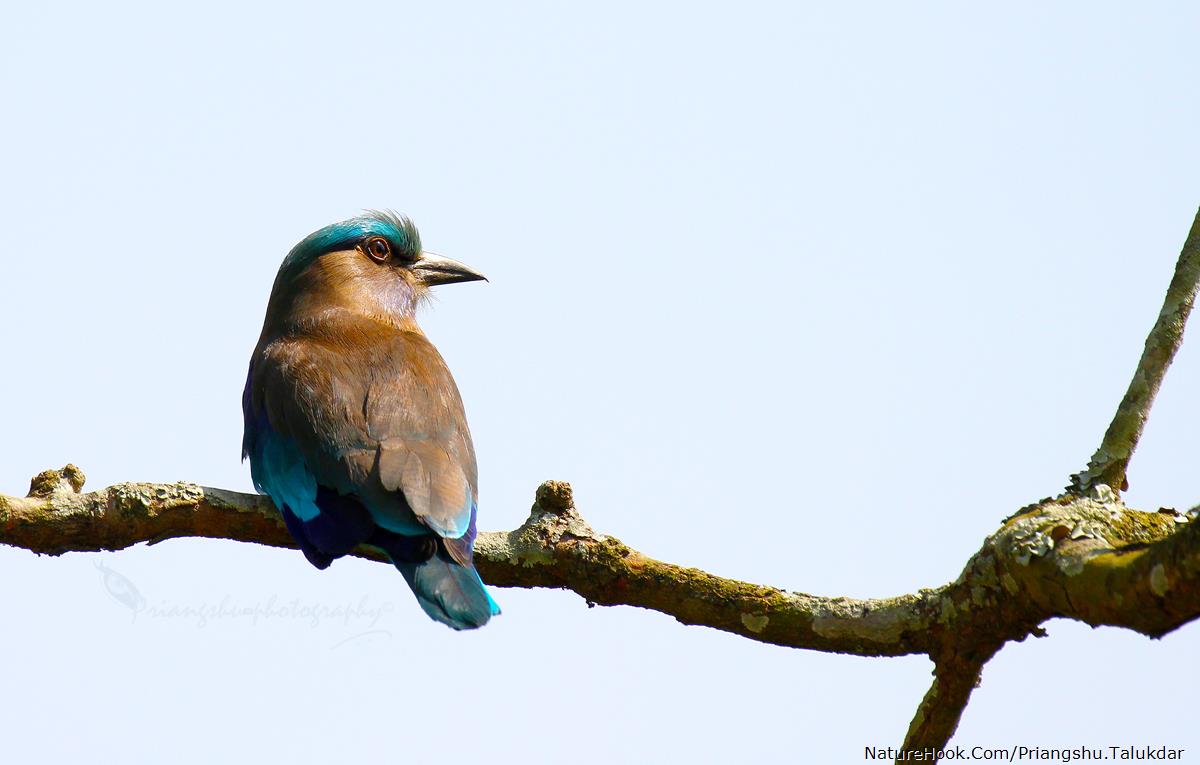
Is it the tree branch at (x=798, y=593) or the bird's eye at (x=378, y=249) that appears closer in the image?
the tree branch at (x=798, y=593)

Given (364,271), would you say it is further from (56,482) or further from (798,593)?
(798,593)

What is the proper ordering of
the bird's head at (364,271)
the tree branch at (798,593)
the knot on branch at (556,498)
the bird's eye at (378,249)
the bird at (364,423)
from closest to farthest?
1. the tree branch at (798,593)
2. the knot on branch at (556,498)
3. the bird at (364,423)
4. the bird's head at (364,271)
5. the bird's eye at (378,249)

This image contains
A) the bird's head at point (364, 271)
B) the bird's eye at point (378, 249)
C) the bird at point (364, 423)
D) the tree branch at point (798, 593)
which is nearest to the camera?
the tree branch at point (798, 593)

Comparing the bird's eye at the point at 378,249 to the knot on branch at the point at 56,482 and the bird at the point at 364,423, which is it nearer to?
the bird at the point at 364,423

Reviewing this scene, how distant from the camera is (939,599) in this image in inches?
132

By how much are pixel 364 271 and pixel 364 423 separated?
1.85 m

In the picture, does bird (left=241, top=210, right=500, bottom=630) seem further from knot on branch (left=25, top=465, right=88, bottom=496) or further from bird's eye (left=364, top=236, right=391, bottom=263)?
knot on branch (left=25, top=465, right=88, bottom=496)

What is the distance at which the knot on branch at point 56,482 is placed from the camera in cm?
411

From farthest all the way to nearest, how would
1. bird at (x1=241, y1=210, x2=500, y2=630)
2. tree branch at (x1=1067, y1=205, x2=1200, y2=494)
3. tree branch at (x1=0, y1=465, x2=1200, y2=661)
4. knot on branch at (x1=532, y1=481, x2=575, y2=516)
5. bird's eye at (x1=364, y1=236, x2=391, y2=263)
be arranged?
bird's eye at (x1=364, y1=236, x2=391, y2=263)
bird at (x1=241, y1=210, x2=500, y2=630)
knot on branch at (x1=532, y1=481, x2=575, y2=516)
tree branch at (x1=1067, y1=205, x2=1200, y2=494)
tree branch at (x1=0, y1=465, x2=1200, y2=661)

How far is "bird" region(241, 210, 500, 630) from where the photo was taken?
4.47 m

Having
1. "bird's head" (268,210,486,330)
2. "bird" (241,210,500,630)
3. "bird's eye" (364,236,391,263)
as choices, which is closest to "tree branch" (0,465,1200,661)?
"bird" (241,210,500,630)

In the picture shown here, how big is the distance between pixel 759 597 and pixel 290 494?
1765mm

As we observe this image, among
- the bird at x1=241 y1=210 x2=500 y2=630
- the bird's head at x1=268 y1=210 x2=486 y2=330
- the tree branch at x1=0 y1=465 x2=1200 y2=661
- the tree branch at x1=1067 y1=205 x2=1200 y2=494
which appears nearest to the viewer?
the tree branch at x1=0 y1=465 x2=1200 y2=661

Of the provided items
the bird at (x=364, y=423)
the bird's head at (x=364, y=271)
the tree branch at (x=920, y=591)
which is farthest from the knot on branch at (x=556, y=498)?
the bird's head at (x=364, y=271)
